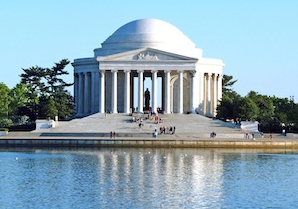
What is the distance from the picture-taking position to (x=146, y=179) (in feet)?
185

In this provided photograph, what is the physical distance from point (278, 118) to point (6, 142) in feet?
129

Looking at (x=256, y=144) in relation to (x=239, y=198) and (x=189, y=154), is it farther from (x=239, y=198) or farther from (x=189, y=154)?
(x=239, y=198)

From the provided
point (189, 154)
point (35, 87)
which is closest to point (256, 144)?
point (189, 154)

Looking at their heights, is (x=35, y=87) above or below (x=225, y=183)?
above

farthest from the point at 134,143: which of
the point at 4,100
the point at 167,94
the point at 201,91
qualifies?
the point at 4,100

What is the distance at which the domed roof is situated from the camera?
397 feet

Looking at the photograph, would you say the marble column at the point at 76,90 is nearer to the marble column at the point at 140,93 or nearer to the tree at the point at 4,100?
the tree at the point at 4,100

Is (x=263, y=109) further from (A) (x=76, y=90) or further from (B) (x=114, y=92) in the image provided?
(A) (x=76, y=90)

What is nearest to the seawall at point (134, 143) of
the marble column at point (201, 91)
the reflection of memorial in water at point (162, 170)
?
the reflection of memorial in water at point (162, 170)

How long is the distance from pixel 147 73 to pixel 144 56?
29.2ft

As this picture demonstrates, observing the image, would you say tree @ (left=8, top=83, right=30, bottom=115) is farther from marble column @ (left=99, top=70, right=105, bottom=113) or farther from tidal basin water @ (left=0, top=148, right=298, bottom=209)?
tidal basin water @ (left=0, top=148, right=298, bottom=209)

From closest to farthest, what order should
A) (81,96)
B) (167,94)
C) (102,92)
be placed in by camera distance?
(167,94), (102,92), (81,96)

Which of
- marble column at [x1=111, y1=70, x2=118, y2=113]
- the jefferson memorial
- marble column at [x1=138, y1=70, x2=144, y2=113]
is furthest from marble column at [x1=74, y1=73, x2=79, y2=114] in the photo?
marble column at [x1=138, y1=70, x2=144, y2=113]

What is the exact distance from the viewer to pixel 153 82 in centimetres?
11750
